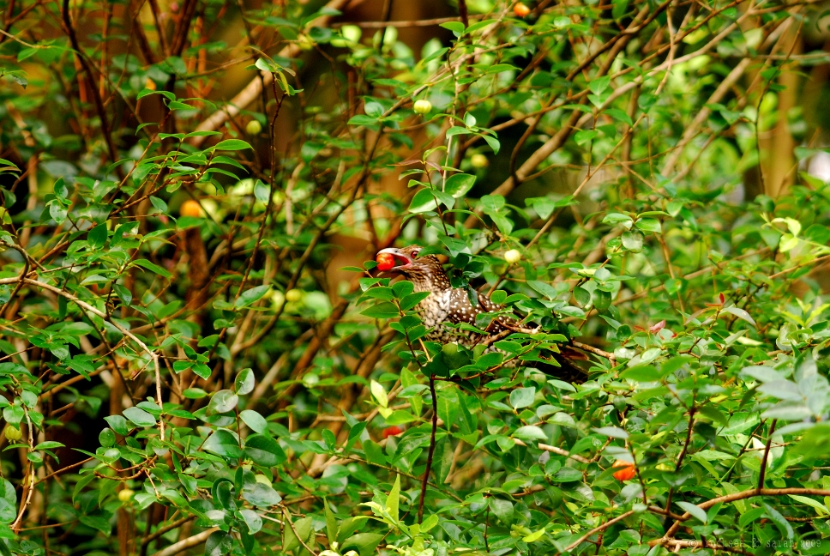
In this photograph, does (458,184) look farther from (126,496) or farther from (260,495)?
(126,496)

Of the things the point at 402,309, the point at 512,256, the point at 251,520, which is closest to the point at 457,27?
the point at 512,256

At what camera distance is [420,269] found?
2844mm

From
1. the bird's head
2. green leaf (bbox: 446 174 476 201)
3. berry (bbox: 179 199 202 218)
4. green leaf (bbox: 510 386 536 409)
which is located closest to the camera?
green leaf (bbox: 510 386 536 409)

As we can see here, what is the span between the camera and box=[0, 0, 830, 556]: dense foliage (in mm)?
1801

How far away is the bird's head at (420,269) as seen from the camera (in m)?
2.81

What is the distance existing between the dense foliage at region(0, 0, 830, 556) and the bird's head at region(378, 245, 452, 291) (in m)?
0.19

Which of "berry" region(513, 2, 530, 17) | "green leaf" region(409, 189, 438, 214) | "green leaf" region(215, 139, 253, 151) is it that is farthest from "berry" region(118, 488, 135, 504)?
"berry" region(513, 2, 530, 17)

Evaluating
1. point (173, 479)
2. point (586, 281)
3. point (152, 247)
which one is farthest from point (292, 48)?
point (173, 479)

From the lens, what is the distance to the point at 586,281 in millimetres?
2242

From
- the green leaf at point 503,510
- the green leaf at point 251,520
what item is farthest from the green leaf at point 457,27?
the green leaf at point 251,520

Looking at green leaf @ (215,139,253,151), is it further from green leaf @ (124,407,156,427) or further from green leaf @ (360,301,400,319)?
green leaf @ (124,407,156,427)

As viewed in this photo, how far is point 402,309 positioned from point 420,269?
3.37 ft

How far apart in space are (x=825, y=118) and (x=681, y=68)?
1819mm

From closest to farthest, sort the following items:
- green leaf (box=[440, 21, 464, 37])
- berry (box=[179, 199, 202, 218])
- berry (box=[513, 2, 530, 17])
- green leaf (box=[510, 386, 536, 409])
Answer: green leaf (box=[510, 386, 536, 409]) < green leaf (box=[440, 21, 464, 37]) < berry (box=[513, 2, 530, 17]) < berry (box=[179, 199, 202, 218])
